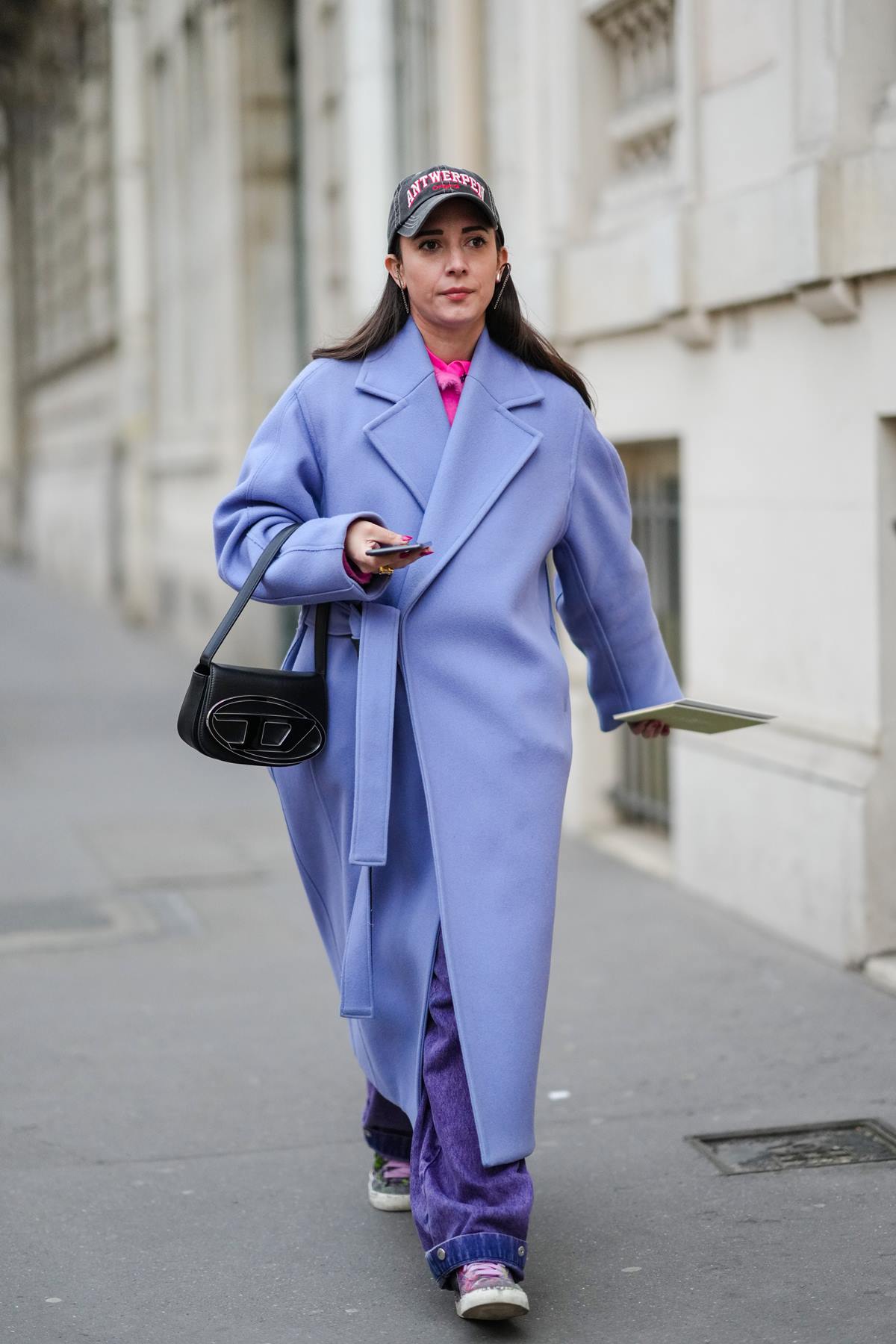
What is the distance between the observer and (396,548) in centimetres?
333

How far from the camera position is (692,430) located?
718 centimetres

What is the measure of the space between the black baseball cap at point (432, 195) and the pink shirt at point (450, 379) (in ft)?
0.78

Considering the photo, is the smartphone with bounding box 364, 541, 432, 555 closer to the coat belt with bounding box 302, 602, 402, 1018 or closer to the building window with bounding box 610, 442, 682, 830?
the coat belt with bounding box 302, 602, 402, 1018

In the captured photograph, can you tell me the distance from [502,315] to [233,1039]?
2.46 m

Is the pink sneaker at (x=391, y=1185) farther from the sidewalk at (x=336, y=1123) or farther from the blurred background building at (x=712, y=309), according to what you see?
the blurred background building at (x=712, y=309)

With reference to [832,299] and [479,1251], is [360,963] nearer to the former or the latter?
[479,1251]

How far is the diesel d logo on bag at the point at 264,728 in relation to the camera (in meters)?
3.59

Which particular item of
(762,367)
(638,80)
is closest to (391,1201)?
(762,367)

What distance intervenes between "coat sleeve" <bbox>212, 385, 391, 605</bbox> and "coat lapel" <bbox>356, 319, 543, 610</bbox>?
10cm

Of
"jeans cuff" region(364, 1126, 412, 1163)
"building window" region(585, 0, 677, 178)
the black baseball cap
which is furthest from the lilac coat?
"building window" region(585, 0, 677, 178)

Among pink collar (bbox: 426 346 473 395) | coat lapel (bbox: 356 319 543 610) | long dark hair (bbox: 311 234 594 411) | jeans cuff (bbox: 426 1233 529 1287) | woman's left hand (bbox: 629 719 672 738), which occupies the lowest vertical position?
jeans cuff (bbox: 426 1233 529 1287)

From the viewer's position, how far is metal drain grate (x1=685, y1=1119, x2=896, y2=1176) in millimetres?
4281

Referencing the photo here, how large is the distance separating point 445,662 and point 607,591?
0.49 meters

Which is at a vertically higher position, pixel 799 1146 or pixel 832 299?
pixel 832 299
